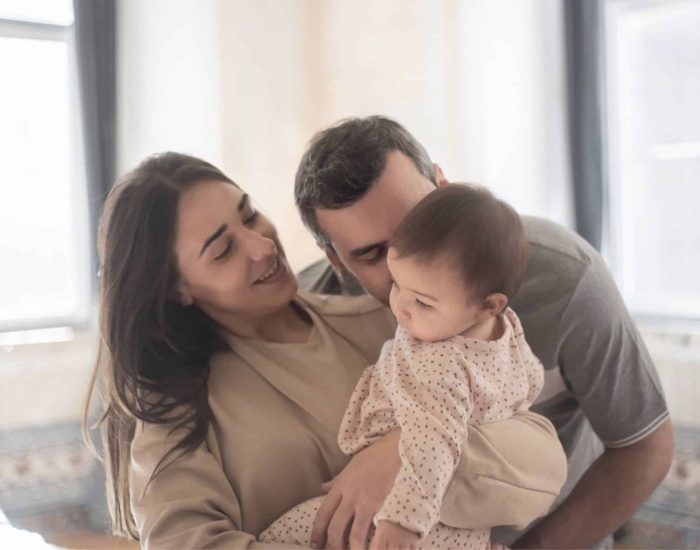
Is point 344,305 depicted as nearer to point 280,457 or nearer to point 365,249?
point 365,249

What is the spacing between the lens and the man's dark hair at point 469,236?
79 centimetres

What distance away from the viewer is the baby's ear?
0.83 m

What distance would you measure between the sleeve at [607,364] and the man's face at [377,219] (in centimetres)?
23

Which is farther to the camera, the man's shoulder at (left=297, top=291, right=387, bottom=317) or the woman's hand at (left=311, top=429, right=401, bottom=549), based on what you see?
the man's shoulder at (left=297, top=291, right=387, bottom=317)

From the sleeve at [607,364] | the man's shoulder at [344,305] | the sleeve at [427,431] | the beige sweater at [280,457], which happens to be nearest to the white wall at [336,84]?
the man's shoulder at [344,305]

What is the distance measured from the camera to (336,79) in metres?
1.76

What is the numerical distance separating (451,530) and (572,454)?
37 cm

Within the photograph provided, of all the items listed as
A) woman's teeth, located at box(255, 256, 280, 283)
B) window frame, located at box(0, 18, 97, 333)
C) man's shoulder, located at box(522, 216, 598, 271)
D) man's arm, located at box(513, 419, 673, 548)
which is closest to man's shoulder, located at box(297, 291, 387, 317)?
woman's teeth, located at box(255, 256, 280, 283)

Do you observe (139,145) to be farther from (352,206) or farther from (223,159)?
(352,206)

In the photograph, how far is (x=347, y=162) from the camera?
3.24 feet

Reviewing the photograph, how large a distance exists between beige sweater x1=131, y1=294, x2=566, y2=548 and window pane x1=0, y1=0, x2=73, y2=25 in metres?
1.14

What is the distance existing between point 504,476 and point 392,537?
6.5 inches

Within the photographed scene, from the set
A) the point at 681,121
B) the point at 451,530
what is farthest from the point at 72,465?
the point at 681,121

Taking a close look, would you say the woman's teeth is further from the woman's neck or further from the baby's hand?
the baby's hand
